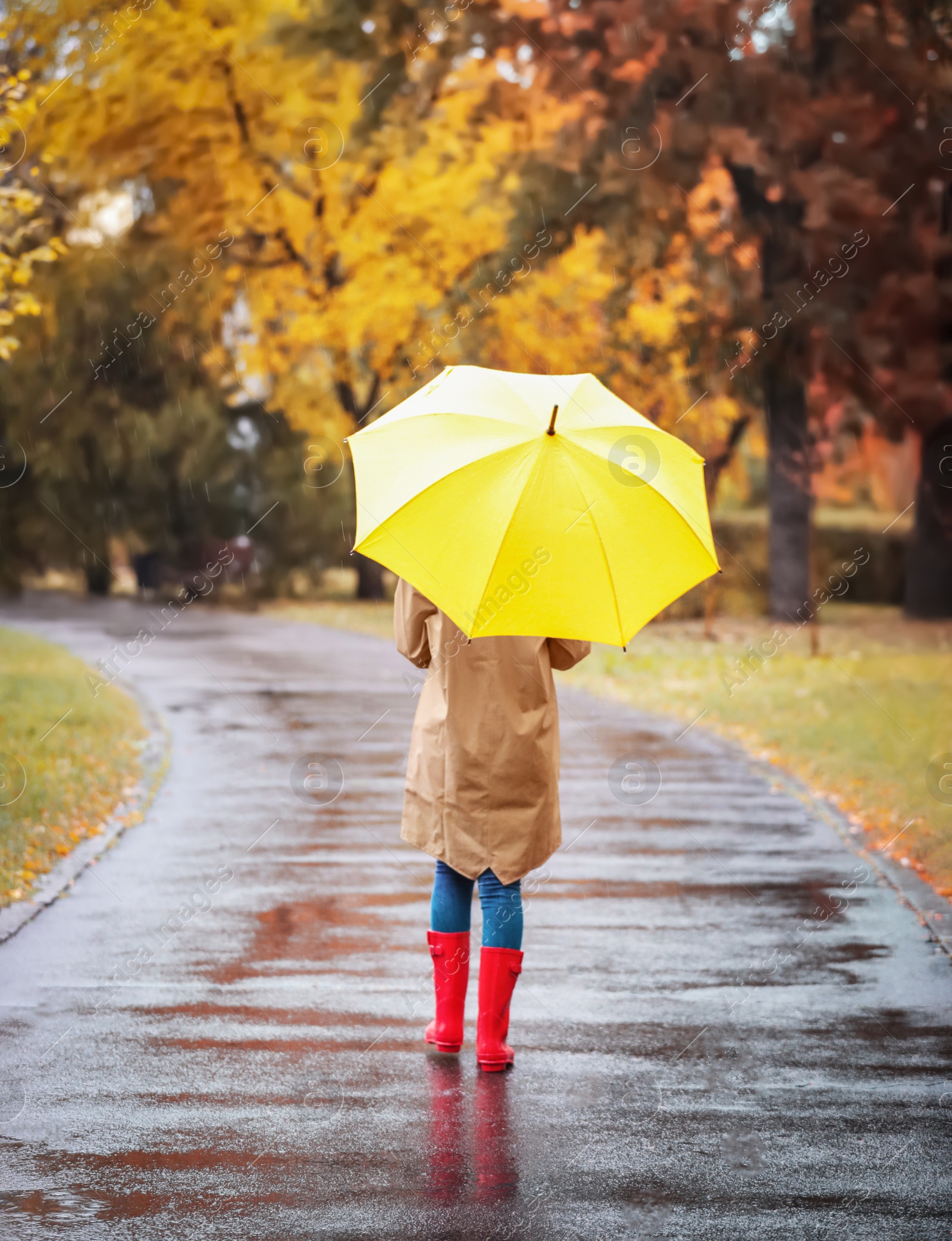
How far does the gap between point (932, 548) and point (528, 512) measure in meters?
21.9

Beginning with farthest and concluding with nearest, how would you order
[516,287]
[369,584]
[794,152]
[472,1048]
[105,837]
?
[369,584] → [516,287] → [794,152] → [105,837] → [472,1048]

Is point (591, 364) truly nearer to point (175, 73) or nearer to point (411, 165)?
point (411, 165)

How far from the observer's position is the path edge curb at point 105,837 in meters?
7.44

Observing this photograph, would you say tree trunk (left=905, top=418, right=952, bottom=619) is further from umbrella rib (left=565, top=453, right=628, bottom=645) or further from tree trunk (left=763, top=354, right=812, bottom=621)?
umbrella rib (left=565, top=453, right=628, bottom=645)

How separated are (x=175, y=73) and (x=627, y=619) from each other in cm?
2454

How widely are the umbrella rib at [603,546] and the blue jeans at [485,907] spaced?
96cm

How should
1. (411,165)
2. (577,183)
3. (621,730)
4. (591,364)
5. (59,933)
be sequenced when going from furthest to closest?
(411,165)
(591,364)
(577,183)
(621,730)
(59,933)

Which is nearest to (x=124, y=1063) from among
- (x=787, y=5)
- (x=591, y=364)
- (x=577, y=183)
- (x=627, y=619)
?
(x=627, y=619)

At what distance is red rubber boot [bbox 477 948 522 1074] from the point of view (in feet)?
17.8

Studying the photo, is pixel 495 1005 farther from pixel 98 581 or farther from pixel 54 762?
pixel 98 581

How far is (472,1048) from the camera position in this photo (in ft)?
18.9

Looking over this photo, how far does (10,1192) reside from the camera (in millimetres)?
4289

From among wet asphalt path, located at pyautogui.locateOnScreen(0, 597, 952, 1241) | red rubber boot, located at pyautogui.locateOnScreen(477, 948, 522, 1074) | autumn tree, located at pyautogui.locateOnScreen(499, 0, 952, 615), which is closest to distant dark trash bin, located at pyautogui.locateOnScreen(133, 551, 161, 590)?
autumn tree, located at pyautogui.locateOnScreen(499, 0, 952, 615)

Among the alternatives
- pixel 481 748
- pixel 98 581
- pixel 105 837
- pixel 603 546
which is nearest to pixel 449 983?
pixel 481 748
